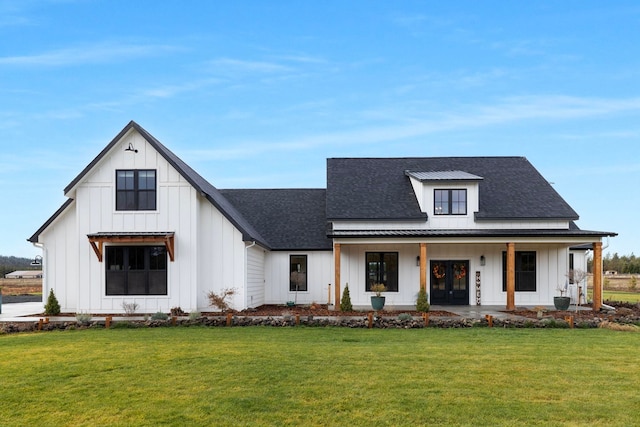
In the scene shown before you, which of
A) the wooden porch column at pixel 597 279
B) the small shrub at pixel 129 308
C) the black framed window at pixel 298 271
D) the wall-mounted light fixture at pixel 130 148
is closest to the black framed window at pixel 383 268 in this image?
the black framed window at pixel 298 271

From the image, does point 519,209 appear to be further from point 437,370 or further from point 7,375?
point 7,375

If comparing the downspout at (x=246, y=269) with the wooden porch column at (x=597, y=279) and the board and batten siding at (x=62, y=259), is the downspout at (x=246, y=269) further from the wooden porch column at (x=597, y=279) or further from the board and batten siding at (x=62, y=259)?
the wooden porch column at (x=597, y=279)

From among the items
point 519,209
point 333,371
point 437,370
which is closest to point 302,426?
point 333,371

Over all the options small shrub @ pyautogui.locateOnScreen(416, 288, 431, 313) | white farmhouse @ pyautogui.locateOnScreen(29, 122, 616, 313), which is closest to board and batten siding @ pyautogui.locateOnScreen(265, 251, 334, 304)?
white farmhouse @ pyautogui.locateOnScreen(29, 122, 616, 313)

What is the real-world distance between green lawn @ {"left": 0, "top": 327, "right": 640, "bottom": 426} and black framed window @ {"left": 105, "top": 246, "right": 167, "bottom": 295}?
248 inches

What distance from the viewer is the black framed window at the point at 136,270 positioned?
20.5m

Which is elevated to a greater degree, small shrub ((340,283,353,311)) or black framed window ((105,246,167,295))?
black framed window ((105,246,167,295))

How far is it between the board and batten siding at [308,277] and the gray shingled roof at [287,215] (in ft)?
1.44

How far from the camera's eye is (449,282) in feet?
79.4

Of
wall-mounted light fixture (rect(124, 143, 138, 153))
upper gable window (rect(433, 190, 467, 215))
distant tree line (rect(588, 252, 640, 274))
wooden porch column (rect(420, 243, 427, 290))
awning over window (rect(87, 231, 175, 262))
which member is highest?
wall-mounted light fixture (rect(124, 143, 138, 153))

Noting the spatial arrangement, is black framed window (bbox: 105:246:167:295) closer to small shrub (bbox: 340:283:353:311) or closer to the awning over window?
the awning over window

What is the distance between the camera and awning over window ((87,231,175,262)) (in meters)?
19.7

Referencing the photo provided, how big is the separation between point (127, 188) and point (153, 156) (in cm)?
155

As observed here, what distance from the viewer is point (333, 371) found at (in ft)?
31.8
